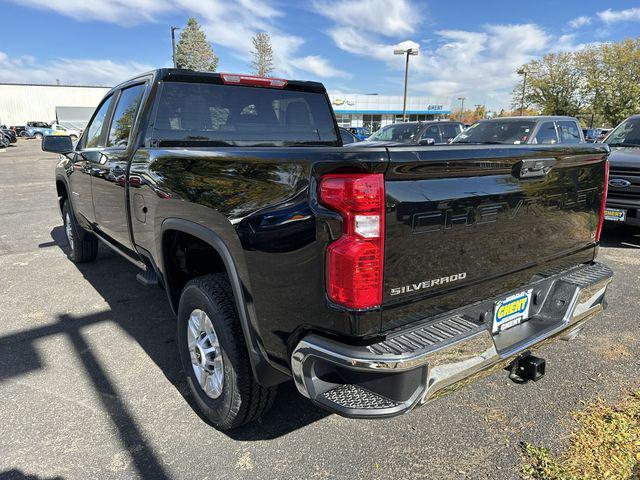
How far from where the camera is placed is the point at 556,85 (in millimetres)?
41281

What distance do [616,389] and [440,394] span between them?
1.83 metres

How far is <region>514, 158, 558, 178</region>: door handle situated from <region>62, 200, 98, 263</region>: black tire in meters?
4.89

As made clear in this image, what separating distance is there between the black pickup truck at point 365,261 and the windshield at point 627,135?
562cm

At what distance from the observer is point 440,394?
Result: 1850 millimetres

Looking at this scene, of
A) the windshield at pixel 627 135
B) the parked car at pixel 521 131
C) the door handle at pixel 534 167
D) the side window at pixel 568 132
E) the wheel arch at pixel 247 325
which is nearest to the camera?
the wheel arch at pixel 247 325

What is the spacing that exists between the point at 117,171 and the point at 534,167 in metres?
2.93

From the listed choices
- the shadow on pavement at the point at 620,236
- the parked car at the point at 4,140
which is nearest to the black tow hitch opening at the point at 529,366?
the shadow on pavement at the point at 620,236

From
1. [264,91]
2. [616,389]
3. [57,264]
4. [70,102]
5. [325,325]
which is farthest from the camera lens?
[70,102]

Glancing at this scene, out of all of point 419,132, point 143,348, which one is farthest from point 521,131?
point 143,348

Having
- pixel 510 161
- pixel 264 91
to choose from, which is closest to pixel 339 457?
pixel 510 161

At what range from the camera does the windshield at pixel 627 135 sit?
7223 mm

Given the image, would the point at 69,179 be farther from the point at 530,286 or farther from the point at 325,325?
the point at 530,286

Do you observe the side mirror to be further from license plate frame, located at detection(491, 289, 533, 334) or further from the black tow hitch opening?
the black tow hitch opening

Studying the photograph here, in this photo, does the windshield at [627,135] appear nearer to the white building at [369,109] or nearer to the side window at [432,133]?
the side window at [432,133]
